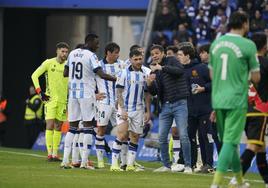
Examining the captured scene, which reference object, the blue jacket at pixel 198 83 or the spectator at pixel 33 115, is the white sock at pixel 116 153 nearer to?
the blue jacket at pixel 198 83

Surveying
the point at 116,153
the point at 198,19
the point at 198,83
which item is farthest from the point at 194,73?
the point at 198,19

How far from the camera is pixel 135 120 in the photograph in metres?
17.6

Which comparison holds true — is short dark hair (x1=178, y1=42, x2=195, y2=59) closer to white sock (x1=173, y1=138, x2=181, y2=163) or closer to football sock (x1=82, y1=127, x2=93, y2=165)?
white sock (x1=173, y1=138, x2=181, y2=163)

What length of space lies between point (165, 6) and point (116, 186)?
17537 millimetres

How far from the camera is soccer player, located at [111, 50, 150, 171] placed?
1747 centimetres

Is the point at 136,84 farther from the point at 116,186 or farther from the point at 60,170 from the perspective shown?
the point at 116,186

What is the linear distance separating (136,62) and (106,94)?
153 centimetres

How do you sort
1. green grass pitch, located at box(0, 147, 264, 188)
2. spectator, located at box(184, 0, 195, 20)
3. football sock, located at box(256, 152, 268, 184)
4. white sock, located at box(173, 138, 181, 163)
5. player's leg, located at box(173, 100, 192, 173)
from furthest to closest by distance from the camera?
spectator, located at box(184, 0, 195, 20) → white sock, located at box(173, 138, 181, 163) → player's leg, located at box(173, 100, 192, 173) → green grass pitch, located at box(0, 147, 264, 188) → football sock, located at box(256, 152, 268, 184)

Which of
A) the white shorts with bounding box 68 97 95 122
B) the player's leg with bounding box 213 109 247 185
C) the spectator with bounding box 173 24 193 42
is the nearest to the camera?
the player's leg with bounding box 213 109 247 185

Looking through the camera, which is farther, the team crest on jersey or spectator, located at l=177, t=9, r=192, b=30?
spectator, located at l=177, t=9, r=192, b=30

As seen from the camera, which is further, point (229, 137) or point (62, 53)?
point (62, 53)

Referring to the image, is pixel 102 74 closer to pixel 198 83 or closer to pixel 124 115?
pixel 124 115

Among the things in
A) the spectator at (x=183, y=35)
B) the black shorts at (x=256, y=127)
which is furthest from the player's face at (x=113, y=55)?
the spectator at (x=183, y=35)

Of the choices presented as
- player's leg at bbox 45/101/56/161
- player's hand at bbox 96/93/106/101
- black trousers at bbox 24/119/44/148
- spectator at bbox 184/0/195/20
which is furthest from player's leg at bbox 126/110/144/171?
black trousers at bbox 24/119/44/148
